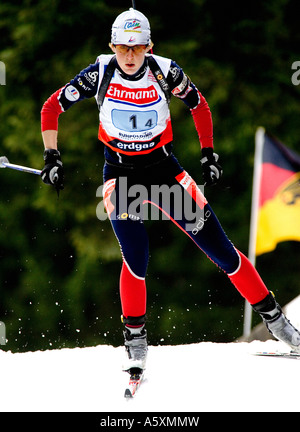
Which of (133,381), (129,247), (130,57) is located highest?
(130,57)

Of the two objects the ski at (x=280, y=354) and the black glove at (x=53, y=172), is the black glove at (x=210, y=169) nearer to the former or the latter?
the black glove at (x=53, y=172)

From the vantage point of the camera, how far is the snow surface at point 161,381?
4.47 meters

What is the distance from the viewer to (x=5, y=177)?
574 inches

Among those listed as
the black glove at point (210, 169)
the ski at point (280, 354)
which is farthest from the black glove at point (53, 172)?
the ski at point (280, 354)

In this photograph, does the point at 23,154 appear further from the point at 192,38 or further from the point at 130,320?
the point at 130,320

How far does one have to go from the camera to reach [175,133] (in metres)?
12.8

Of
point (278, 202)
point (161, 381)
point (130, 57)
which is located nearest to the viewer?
point (130, 57)

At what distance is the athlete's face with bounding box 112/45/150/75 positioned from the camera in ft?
15.0

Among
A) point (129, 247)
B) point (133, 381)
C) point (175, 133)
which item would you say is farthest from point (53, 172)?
point (175, 133)

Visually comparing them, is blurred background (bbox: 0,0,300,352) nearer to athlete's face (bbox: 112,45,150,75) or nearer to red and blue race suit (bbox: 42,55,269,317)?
red and blue race suit (bbox: 42,55,269,317)

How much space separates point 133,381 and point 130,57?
2041 mm

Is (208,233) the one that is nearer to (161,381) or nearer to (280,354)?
(161,381)

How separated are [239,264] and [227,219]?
8.07 m
